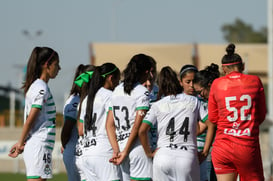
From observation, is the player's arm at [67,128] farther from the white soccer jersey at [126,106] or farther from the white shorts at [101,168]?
the white soccer jersey at [126,106]

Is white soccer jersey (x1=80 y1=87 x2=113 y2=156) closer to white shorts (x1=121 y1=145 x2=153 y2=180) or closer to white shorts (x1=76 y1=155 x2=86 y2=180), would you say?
white shorts (x1=76 y1=155 x2=86 y2=180)

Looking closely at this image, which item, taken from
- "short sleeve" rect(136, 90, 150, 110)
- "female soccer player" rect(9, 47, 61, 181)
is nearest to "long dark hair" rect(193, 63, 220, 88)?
"short sleeve" rect(136, 90, 150, 110)

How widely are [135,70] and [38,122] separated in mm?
1293

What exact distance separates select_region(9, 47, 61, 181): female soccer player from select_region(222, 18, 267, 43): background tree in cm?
9066

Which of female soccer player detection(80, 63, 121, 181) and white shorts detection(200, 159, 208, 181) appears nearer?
female soccer player detection(80, 63, 121, 181)

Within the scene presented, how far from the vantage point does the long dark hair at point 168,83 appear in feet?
30.5

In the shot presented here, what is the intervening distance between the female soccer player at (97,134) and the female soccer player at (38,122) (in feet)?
2.16

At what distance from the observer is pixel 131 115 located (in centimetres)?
945

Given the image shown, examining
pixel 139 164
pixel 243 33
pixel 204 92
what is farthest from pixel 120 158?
pixel 243 33

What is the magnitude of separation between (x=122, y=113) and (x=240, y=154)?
1.50 meters

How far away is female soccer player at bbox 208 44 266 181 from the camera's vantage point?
8.88 m

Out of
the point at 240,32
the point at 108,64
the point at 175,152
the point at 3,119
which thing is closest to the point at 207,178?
the point at 175,152

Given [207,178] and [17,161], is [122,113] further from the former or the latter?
[17,161]

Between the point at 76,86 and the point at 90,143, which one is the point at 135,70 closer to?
the point at 90,143
